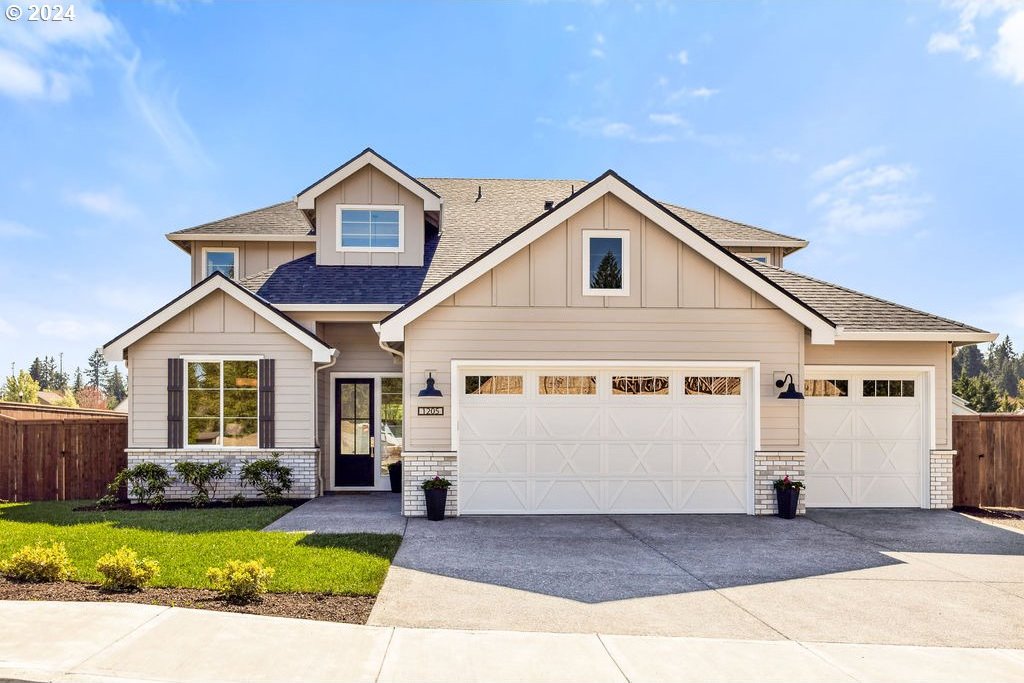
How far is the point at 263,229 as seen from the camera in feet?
53.7

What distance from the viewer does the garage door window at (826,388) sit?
12328mm

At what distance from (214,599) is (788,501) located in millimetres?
8938

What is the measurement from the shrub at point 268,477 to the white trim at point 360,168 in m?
5.93

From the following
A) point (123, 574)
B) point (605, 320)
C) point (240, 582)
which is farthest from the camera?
point (605, 320)

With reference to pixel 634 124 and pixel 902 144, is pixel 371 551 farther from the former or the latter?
pixel 902 144

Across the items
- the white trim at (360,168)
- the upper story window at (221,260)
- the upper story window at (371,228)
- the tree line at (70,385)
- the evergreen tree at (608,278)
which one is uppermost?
the white trim at (360,168)

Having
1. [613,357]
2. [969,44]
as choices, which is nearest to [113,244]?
[613,357]

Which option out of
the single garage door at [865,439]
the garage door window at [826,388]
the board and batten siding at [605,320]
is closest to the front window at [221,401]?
the board and batten siding at [605,320]

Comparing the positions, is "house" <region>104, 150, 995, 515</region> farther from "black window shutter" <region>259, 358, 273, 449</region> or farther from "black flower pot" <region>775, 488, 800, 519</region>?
"black flower pot" <region>775, 488, 800, 519</region>

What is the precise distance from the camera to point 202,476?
12078mm

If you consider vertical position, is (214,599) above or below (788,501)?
above

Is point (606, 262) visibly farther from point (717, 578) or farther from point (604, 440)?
point (717, 578)

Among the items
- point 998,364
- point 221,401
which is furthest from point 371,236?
point 998,364

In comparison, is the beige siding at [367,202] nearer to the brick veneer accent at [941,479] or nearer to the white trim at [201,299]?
the white trim at [201,299]
